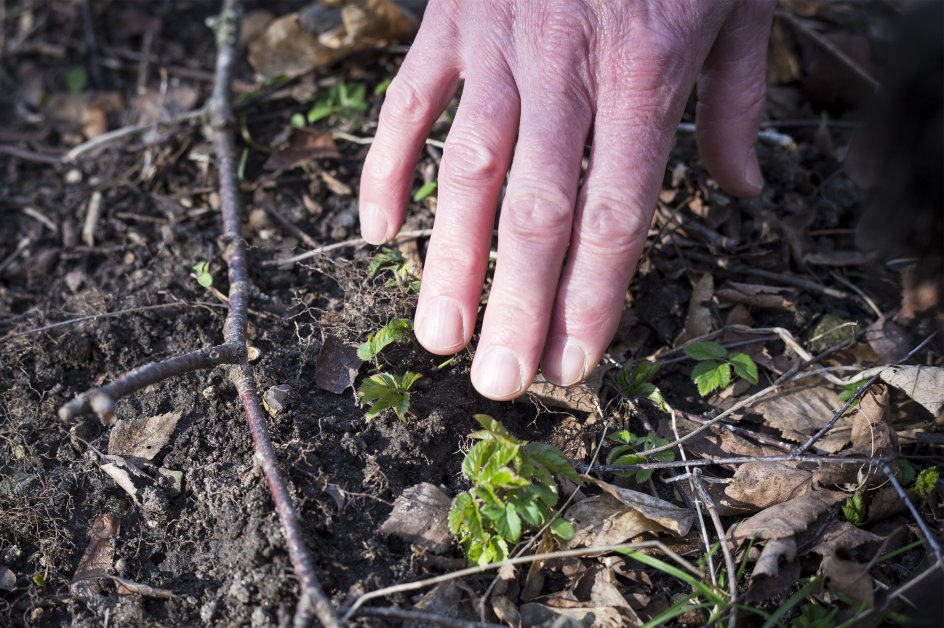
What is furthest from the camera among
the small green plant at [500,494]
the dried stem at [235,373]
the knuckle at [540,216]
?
the knuckle at [540,216]

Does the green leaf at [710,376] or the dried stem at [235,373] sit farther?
the green leaf at [710,376]

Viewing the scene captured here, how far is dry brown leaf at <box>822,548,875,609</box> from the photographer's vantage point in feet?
5.77

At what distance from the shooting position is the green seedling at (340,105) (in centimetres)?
307

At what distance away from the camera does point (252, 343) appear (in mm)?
2275

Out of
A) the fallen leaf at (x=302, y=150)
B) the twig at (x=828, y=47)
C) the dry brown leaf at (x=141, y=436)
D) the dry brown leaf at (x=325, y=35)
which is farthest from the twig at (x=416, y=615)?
the twig at (x=828, y=47)

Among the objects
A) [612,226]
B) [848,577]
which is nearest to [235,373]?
[612,226]

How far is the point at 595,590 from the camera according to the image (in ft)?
6.07

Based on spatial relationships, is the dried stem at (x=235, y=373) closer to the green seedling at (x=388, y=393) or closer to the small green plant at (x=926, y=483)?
the green seedling at (x=388, y=393)

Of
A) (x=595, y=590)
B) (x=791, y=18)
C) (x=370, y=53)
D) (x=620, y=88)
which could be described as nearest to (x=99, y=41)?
(x=370, y=53)

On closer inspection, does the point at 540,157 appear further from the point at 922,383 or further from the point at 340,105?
the point at 340,105

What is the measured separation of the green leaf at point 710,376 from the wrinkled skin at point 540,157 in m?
0.41

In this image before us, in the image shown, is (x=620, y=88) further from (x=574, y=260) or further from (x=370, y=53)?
(x=370, y=53)

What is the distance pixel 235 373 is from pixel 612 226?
3.56 feet

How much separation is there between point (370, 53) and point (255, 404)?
1.96 m
